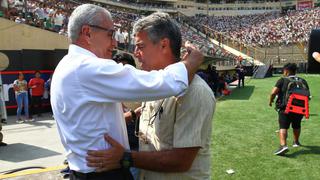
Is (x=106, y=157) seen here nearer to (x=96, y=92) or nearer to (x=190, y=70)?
(x=96, y=92)

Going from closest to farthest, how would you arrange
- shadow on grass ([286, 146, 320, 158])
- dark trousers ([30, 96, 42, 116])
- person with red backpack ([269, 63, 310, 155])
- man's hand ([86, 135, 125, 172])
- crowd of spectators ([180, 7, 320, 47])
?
man's hand ([86, 135, 125, 172])
shadow on grass ([286, 146, 320, 158])
person with red backpack ([269, 63, 310, 155])
dark trousers ([30, 96, 42, 116])
crowd of spectators ([180, 7, 320, 47])

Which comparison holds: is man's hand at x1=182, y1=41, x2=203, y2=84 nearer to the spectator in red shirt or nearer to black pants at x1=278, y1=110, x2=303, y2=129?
black pants at x1=278, y1=110, x2=303, y2=129

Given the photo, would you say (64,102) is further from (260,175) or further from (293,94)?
(293,94)

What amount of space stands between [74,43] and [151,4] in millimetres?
75562

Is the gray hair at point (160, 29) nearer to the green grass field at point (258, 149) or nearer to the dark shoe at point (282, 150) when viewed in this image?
the green grass field at point (258, 149)

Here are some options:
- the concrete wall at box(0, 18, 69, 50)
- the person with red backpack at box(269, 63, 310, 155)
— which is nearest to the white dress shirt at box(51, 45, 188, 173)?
the person with red backpack at box(269, 63, 310, 155)

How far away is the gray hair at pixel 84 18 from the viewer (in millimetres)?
2135

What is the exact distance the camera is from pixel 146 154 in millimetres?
2160

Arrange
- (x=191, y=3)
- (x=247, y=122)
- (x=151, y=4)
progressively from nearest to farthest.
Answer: (x=247, y=122) → (x=151, y=4) → (x=191, y=3)

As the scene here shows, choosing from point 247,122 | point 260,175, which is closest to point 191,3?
point 247,122

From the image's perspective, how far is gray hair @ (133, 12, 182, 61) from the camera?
2164mm

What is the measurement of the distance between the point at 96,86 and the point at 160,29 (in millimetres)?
457

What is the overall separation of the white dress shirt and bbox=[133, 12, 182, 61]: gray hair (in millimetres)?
186

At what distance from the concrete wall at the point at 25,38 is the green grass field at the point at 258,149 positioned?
814cm
